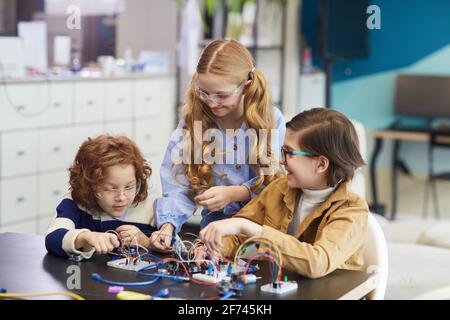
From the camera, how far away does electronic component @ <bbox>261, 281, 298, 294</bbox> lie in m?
1.55

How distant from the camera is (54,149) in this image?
4723 mm

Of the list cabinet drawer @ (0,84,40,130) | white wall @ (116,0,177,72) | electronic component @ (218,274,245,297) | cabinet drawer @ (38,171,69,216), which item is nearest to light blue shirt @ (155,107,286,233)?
electronic component @ (218,274,245,297)

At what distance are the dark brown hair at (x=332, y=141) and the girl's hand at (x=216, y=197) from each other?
1.03 feet

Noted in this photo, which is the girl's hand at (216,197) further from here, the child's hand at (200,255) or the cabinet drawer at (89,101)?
the cabinet drawer at (89,101)

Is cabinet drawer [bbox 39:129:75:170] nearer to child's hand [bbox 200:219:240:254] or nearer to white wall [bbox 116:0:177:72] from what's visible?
white wall [bbox 116:0:177:72]

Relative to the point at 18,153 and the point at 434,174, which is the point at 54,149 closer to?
the point at 18,153

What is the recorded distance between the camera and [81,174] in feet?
6.89

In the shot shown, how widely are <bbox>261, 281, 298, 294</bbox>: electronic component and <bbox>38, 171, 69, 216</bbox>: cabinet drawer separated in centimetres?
321

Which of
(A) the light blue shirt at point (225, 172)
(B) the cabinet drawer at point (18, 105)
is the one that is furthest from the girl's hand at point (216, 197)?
(B) the cabinet drawer at point (18, 105)

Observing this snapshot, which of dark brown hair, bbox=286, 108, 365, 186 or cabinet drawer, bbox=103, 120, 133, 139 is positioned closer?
dark brown hair, bbox=286, 108, 365, 186

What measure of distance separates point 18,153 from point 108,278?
9.77 ft

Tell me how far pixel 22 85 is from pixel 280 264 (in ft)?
10.4

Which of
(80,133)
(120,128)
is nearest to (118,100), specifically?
(120,128)
